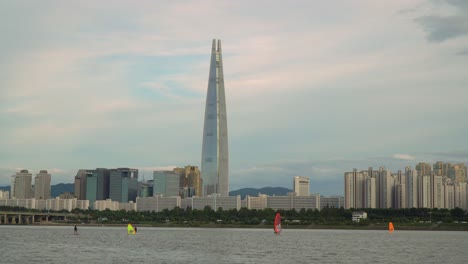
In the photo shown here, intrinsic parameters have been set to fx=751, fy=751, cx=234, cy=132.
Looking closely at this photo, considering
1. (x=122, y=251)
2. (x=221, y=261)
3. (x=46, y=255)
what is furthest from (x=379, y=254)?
(x=46, y=255)

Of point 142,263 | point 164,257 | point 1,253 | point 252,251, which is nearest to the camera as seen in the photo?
point 142,263

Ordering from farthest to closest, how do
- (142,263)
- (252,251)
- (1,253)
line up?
1. (252,251)
2. (1,253)
3. (142,263)

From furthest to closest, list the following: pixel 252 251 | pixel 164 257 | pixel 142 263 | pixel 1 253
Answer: pixel 252 251
pixel 1 253
pixel 164 257
pixel 142 263

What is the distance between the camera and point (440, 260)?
8181cm

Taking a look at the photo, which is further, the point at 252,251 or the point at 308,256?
the point at 252,251

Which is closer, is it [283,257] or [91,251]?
[283,257]

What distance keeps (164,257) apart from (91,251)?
47.6 ft

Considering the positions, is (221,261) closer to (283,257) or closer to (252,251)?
(283,257)

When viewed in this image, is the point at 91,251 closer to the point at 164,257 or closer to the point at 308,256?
the point at 164,257

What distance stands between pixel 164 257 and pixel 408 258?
27.2 m

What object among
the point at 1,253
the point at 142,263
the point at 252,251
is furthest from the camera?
the point at 252,251

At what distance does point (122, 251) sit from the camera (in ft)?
303

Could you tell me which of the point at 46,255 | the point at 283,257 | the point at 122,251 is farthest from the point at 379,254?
the point at 46,255

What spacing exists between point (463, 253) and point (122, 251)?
42.8m
